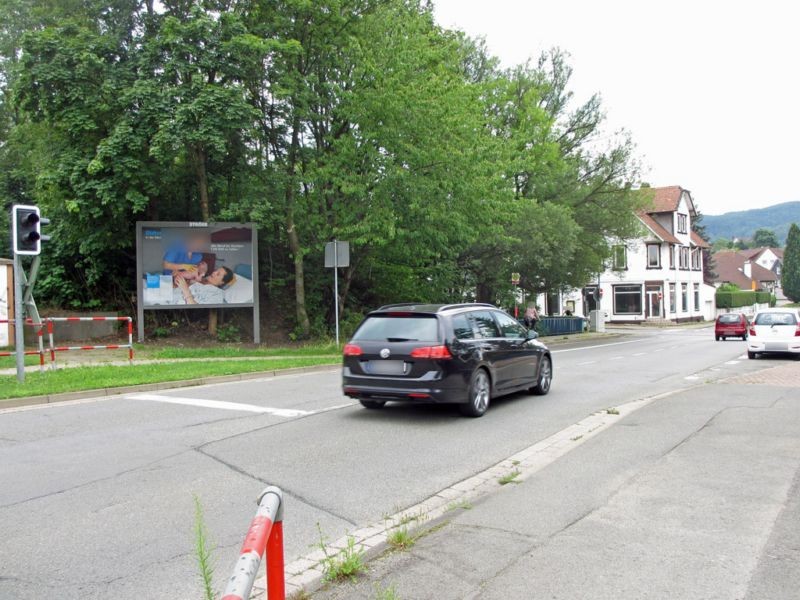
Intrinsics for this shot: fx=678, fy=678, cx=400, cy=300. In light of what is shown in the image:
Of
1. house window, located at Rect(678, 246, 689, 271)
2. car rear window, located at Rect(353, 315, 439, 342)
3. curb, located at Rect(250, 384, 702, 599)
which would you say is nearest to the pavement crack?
curb, located at Rect(250, 384, 702, 599)

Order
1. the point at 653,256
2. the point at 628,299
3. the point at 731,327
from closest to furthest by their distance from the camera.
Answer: the point at 731,327 → the point at 653,256 → the point at 628,299

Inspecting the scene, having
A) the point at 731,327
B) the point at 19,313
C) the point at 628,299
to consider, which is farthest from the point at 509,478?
the point at 628,299

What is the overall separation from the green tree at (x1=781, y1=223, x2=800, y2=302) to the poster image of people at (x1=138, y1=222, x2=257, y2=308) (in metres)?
98.7

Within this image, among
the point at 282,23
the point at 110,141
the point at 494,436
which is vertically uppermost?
the point at 282,23

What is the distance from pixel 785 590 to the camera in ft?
12.3

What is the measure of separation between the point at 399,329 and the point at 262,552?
7141 millimetres

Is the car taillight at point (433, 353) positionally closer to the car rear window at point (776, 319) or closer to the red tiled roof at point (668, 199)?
the car rear window at point (776, 319)

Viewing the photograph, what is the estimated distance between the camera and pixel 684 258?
62031mm

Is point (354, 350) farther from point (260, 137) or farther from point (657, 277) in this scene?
A: point (657, 277)

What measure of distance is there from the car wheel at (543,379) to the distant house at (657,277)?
45400 mm

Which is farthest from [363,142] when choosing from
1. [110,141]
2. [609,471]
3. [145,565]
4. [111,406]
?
[145,565]

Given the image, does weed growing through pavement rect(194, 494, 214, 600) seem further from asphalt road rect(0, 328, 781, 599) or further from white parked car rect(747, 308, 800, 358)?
white parked car rect(747, 308, 800, 358)

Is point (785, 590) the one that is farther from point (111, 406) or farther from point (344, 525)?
point (111, 406)

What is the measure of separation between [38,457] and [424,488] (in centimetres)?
427
